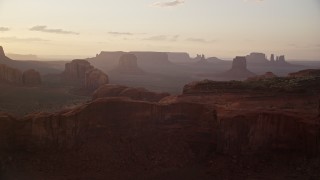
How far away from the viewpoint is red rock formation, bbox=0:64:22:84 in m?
57.8

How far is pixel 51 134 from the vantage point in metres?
20.4

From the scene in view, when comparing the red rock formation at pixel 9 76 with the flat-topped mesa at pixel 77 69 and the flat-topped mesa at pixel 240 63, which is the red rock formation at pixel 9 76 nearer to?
the flat-topped mesa at pixel 77 69

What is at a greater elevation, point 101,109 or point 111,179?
point 101,109

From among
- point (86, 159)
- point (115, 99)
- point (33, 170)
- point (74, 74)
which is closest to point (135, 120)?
point (115, 99)

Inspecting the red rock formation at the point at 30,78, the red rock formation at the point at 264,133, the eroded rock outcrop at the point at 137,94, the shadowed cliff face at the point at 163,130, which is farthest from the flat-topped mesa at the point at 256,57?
the red rock formation at the point at 264,133

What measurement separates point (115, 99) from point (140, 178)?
4.25 meters

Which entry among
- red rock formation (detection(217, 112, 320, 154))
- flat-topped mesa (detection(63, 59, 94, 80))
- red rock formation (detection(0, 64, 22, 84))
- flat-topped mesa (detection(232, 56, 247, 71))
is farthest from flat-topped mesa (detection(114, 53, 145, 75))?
red rock formation (detection(217, 112, 320, 154))

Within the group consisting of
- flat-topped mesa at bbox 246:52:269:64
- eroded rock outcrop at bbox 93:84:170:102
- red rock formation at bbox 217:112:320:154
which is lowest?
red rock formation at bbox 217:112:320:154

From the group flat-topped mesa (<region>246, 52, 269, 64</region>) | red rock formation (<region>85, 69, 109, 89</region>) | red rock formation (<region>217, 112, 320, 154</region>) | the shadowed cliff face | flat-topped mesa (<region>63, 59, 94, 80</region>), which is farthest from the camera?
flat-topped mesa (<region>246, 52, 269, 64</region>)

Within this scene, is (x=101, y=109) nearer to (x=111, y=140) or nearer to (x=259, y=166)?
(x=111, y=140)

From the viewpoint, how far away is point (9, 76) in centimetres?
5794

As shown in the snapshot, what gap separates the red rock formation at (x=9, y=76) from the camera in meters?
57.8

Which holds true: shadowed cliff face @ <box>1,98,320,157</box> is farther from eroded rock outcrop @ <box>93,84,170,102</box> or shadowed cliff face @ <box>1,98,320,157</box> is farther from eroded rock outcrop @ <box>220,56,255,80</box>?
eroded rock outcrop @ <box>220,56,255,80</box>

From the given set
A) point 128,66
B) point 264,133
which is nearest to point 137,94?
point 264,133
